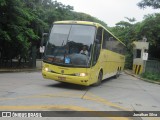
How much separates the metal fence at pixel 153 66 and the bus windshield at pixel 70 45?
16.4 metres

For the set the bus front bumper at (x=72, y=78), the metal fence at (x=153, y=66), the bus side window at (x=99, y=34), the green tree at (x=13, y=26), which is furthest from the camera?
the metal fence at (x=153, y=66)

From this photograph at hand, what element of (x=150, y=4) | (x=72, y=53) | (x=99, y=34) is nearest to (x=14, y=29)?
(x=99, y=34)

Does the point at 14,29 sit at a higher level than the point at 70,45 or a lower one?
higher

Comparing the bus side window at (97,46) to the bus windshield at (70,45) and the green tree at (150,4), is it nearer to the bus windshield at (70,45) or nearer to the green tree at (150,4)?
the bus windshield at (70,45)

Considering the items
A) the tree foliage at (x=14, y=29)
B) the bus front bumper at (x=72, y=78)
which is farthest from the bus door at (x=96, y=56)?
the tree foliage at (x=14, y=29)

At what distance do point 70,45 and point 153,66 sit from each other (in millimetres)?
17624

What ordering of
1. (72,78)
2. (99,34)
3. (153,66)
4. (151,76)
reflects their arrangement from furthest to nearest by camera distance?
1. (153,66)
2. (151,76)
3. (99,34)
4. (72,78)

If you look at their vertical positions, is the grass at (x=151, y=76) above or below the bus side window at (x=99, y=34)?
below

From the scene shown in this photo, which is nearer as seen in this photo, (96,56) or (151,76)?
(96,56)

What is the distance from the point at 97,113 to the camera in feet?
31.0

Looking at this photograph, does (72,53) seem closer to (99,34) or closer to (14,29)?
(99,34)

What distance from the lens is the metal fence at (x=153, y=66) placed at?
1176 inches

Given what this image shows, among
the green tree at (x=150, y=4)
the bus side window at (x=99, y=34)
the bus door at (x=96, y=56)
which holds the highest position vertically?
the green tree at (x=150, y=4)

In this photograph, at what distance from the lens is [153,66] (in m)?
30.2
